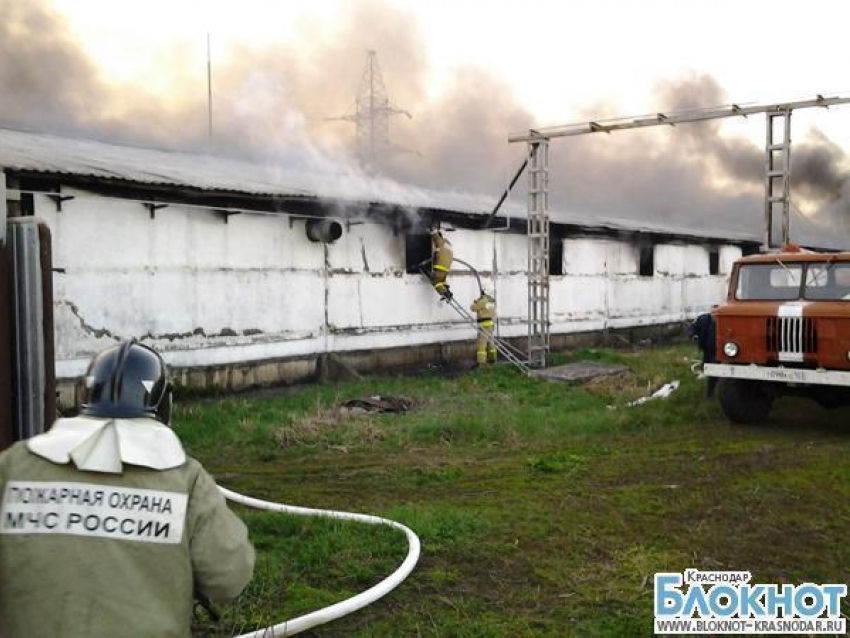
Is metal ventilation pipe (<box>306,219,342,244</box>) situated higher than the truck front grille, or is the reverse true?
metal ventilation pipe (<box>306,219,342,244</box>)

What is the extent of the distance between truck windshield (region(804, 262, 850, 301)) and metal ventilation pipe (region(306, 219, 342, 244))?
7.14m

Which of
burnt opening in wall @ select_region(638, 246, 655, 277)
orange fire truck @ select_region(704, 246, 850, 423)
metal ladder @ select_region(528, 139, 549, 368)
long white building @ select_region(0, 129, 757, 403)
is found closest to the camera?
orange fire truck @ select_region(704, 246, 850, 423)

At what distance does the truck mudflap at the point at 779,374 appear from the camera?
8258 mm

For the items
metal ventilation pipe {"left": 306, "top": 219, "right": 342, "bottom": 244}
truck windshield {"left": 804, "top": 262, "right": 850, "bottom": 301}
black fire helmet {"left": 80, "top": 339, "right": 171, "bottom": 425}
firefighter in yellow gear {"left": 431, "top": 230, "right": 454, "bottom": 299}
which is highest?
metal ventilation pipe {"left": 306, "top": 219, "right": 342, "bottom": 244}

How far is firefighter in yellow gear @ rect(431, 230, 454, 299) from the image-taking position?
573 inches

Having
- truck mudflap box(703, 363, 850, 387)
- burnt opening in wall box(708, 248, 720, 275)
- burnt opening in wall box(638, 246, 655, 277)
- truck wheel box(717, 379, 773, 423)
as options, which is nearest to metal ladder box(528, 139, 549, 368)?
truck wheel box(717, 379, 773, 423)

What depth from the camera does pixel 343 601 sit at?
4.10 m

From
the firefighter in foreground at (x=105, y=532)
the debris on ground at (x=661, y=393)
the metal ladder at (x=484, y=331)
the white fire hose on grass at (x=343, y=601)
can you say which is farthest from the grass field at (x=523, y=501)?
the metal ladder at (x=484, y=331)

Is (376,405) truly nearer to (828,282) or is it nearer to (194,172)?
(194,172)

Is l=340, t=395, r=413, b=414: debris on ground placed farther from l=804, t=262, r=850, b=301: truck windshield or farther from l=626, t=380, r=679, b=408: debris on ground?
l=804, t=262, r=850, b=301: truck windshield

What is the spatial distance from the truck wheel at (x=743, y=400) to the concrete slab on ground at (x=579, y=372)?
390 centimetres

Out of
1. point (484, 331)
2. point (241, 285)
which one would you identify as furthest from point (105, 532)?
point (484, 331)

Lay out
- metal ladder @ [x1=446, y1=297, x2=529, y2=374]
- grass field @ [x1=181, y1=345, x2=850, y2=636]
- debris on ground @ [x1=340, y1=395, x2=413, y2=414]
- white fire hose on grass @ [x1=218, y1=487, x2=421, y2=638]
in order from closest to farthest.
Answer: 1. white fire hose on grass @ [x1=218, y1=487, x2=421, y2=638]
2. grass field @ [x1=181, y1=345, x2=850, y2=636]
3. debris on ground @ [x1=340, y1=395, x2=413, y2=414]
4. metal ladder @ [x1=446, y1=297, x2=529, y2=374]

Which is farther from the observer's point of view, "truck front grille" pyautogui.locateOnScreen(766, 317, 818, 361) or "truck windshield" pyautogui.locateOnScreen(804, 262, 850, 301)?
"truck windshield" pyautogui.locateOnScreen(804, 262, 850, 301)
